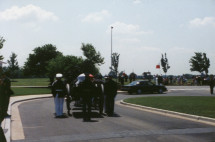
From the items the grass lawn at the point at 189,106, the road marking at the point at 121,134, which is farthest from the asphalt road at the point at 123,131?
the grass lawn at the point at 189,106

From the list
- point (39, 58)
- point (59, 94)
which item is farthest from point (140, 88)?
point (39, 58)

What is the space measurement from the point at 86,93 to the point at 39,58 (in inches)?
2529

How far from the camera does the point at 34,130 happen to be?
28.2ft

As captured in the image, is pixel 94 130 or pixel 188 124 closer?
pixel 94 130

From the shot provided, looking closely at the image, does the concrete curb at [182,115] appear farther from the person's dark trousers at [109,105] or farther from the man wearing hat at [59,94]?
the man wearing hat at [59,94]

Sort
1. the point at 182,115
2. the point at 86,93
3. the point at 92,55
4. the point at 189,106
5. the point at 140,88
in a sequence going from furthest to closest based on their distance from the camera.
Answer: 1. the point at 92,55
2. the point at 140,88
3. the point at 189,106
4. the point at 182,115
5. the point at 86,93

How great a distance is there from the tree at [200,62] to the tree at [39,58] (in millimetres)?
37293

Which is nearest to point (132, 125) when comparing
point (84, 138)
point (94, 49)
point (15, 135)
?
point (84, 138)

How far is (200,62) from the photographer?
248 feet

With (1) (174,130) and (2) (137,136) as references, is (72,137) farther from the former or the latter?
(1) (174,130)

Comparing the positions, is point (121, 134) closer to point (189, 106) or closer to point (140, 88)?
point (189, 106)

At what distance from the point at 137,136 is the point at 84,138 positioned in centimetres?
145

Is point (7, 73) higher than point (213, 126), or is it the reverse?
point (7, 73)

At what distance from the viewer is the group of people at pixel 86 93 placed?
11109mm
